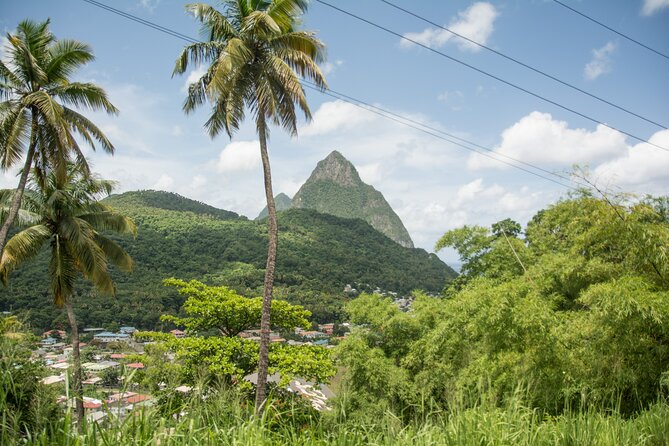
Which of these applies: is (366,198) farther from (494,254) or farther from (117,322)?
(494,254)

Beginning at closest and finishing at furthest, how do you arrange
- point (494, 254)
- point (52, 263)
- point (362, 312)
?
point (52, 263) < point (362, 312) < point (494, 254)

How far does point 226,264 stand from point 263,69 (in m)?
53.3

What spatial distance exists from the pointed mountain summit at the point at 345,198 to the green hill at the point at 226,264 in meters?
52.6

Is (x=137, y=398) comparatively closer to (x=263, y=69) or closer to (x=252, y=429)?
(x=252, y=429)

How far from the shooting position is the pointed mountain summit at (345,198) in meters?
161

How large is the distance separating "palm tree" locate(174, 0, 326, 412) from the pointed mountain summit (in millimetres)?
145513

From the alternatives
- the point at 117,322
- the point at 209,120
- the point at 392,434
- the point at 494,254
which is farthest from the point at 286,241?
the point at 392,434

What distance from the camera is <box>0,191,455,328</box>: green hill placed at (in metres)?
36.0

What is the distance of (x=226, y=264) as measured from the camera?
5947 cm

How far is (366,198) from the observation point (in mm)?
167125

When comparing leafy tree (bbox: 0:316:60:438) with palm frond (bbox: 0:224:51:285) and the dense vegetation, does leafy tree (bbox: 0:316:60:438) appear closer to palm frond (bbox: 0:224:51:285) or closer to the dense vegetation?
the dense vegetation

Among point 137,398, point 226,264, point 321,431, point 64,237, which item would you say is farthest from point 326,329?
point 137,398

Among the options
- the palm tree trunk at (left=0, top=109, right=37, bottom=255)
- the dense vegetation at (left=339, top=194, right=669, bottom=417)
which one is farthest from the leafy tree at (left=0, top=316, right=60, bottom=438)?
the palm tree trunk at (left=0, top=109, right=37, bottom=255)

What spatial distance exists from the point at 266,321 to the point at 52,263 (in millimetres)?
6295
